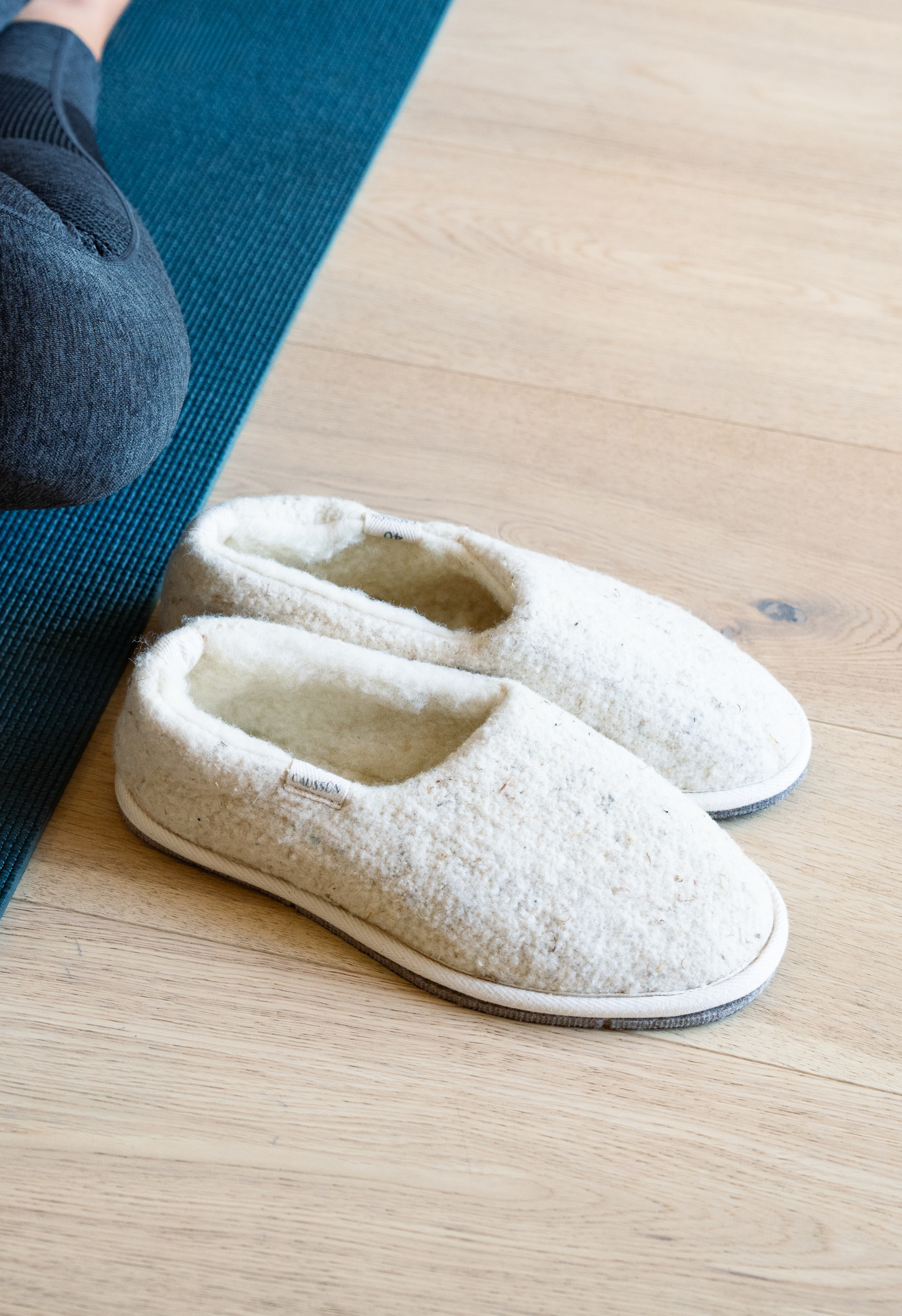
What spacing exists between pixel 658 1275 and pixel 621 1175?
0.05m

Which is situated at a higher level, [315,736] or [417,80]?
[417,80]

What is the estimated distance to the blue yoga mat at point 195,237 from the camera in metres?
0.78

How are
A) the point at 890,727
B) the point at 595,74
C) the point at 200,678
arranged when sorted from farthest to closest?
the point at 595,74 < the point at 890,727 < the point at 200,678

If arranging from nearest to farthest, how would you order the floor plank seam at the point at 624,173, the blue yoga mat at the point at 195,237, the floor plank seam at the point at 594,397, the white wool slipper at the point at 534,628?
the white wool slipper at the point at 534,628, the blue yoga mat at the point at 195,237, the floor plank seam at the point at 594,397, the floor plank seam at the point at 624,173

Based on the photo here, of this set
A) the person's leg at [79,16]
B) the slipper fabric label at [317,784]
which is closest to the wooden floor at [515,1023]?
the slipper fabric label at [317,784]

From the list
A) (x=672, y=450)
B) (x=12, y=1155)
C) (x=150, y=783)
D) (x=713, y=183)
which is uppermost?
(x=713, y=183)

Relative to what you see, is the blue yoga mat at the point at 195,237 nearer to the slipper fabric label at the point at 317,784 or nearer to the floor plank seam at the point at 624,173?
the floor plank seam at the point at 624,173

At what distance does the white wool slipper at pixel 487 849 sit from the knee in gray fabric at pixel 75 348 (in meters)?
0.13

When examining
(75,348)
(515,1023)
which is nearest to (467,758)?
(515,1023)

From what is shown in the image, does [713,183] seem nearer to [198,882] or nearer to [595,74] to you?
[595,74]

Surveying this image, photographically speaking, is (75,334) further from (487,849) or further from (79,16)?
(79,16)

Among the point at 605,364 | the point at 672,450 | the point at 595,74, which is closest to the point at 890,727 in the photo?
the point at 672,450

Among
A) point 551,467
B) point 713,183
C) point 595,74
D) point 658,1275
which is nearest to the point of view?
point 658,1275

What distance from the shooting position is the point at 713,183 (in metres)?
1.19
